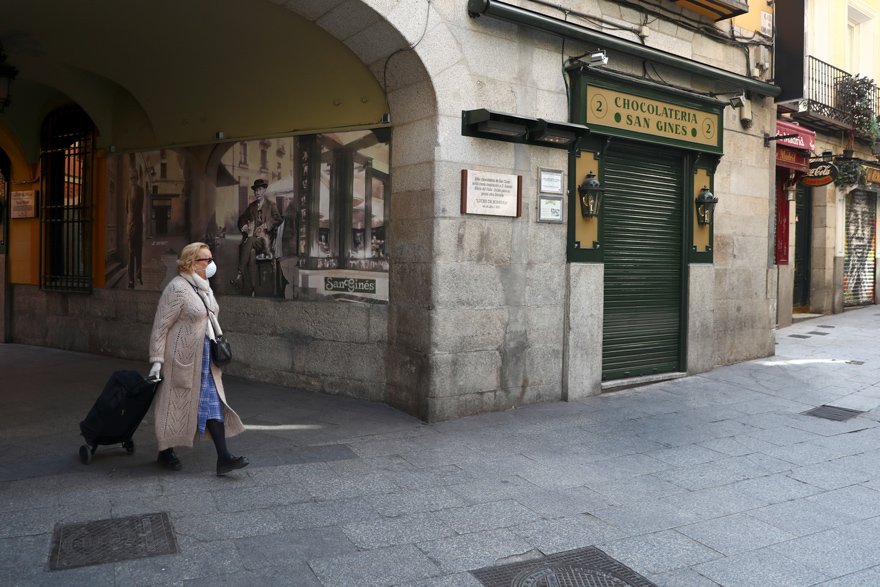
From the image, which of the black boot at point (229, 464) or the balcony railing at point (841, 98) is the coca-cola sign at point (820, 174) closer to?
the balcony railing at point (841, 98)

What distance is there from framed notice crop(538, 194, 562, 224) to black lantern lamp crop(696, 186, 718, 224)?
2681 millimetres

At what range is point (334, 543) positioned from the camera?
4062 mm

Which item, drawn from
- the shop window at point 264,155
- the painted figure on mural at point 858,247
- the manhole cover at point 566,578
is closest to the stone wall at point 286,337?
the shop window at point 264,155

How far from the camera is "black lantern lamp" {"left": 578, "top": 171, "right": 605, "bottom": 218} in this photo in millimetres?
8078

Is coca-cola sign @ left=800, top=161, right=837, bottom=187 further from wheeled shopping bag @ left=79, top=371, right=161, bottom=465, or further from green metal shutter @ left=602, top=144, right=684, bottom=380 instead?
wheeled shopping bag @ left=79, top=371, right=161, bottom=465

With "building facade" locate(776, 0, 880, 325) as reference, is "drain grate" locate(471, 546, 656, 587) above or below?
below

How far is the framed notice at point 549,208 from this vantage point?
7770 millimetres

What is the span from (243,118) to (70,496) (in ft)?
17.8

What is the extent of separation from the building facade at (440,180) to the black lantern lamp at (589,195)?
0.03 m

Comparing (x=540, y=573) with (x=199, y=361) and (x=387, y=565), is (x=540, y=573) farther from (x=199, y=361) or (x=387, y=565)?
(x=199, y=361)

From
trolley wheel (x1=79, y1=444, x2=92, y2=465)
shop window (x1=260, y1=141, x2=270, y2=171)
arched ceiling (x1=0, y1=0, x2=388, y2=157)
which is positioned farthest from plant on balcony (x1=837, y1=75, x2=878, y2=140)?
trolley wheel (x1=79, y1=444, x2=92, y2=465)

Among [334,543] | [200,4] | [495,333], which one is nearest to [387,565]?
[334,543]

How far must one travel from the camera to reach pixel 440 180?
23.0ft

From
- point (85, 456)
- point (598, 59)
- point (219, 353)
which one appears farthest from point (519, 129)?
point (85, 456)
